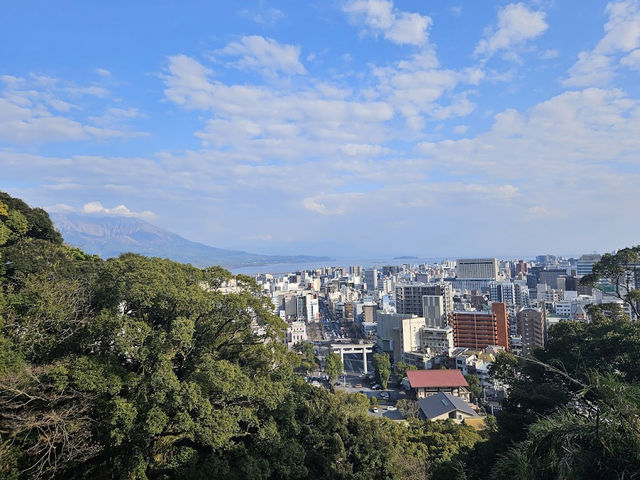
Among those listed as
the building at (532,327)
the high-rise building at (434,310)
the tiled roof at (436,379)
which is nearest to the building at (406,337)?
the high-rise building at (434,310)

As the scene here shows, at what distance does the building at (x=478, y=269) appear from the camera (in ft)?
282

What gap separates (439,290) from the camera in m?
41.3

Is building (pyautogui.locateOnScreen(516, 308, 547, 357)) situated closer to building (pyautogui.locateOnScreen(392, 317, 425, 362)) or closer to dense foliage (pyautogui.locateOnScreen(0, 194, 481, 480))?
building (pyautogui.locateOnScreen(392, 317, 425, 362))

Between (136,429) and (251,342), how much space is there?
7.23 ft

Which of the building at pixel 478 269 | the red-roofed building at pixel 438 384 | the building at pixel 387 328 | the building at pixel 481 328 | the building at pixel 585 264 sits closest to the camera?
the red-roofed building at pixel 438 384

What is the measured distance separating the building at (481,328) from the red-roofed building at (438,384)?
10731mm

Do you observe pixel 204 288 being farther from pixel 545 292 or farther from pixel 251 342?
pixel 545 292

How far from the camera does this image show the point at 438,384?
70.9 feet

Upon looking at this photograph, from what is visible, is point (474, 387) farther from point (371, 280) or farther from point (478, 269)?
point (478, 269)


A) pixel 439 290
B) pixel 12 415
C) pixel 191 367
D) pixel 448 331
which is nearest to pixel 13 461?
pixel 12 415

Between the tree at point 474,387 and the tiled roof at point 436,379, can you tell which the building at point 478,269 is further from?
the tiled roof at point 436,379

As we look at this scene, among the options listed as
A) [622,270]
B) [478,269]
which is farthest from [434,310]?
[478,269]

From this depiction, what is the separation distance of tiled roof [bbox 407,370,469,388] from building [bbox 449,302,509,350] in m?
10.7

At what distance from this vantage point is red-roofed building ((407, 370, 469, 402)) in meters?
21.6
